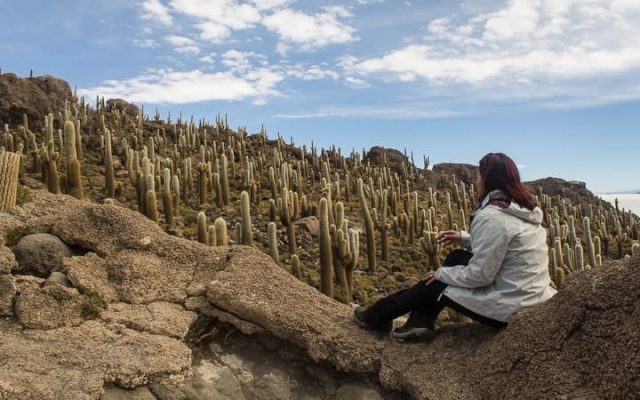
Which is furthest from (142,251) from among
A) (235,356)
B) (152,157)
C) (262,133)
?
(262,133)

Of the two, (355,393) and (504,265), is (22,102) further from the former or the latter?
(504,265)

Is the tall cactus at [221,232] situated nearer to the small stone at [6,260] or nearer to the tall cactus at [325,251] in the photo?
the tall cactus at [325,251]

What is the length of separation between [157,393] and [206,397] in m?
0.39

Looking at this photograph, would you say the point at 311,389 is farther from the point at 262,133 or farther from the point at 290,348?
the point at 262,133

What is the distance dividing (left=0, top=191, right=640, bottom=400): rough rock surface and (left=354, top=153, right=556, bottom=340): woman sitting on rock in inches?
7.3

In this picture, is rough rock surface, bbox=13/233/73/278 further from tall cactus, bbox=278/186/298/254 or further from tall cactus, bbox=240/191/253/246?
tall cactus, bbox=278/186/298/254

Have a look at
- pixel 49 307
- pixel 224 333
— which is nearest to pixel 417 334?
pixel 224 333

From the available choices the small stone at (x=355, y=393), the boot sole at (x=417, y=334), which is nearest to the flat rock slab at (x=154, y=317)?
the small stone at (x=355, y=393)

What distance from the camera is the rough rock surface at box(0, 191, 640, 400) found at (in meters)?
3.74

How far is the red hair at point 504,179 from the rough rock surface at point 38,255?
3.92 m

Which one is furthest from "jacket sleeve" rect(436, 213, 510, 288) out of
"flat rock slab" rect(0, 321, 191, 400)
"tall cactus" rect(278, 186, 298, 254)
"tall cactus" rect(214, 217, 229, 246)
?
"tall cactus" rect(278, 186, 298, 254)

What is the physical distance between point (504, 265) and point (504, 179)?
679 millimetres

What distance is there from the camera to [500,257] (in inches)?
168

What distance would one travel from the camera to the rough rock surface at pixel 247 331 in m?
3.74
